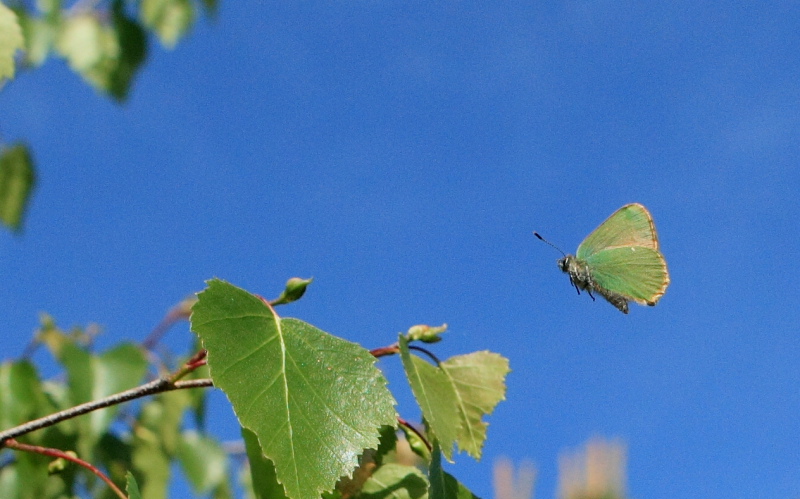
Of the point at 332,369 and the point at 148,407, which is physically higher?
the point at 148,407

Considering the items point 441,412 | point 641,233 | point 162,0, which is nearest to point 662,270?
point 641,233

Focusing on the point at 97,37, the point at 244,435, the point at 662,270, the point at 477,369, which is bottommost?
the point at 244,435

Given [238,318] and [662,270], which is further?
[662,270]

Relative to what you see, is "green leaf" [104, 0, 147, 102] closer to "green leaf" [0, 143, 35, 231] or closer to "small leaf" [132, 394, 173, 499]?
"green leaf" [0, 143, 35, 231]

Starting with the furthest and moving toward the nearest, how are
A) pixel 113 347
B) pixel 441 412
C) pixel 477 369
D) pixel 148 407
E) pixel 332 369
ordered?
1. pixel 148 407
2. pixel 113 347
3. pixel 477 369
4. pixel 441 412
5. pixel 332 369

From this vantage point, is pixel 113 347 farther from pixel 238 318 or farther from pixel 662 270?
pixel 662 270

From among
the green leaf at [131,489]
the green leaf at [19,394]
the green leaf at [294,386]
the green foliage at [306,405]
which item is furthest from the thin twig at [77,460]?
the green leaf at [19,394]

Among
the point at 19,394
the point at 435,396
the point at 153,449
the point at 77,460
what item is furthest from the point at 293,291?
the point at 153,449
